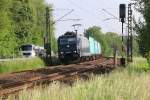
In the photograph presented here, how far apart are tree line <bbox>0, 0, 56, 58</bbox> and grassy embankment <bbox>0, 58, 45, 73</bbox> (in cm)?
2381

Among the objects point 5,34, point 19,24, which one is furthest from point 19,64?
point 19,24

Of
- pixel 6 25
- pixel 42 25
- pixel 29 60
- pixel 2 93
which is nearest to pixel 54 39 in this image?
pixel 42 25

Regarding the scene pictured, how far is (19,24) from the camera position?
94875 millimetres

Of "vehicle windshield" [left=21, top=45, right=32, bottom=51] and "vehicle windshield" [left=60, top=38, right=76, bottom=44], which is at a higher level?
"vehicle windshield" [left=60, top=38, right=76, bottom=44]

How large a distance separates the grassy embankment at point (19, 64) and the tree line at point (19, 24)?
2381 centimetres

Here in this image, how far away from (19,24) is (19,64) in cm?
5039

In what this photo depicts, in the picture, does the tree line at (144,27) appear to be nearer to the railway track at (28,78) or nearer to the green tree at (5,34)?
the railway track at (28,78)

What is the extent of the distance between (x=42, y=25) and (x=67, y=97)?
95.7m

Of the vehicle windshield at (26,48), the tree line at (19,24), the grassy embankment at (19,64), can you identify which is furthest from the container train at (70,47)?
the vehicle windshield at (26,48)

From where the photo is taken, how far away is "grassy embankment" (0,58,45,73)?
135 ft

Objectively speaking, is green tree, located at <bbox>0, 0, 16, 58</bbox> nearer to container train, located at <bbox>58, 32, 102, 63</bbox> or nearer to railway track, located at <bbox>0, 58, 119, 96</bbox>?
container train, located at <bbox>58, 32, 102, 63</bbox>

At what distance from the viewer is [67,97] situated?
44.2ft

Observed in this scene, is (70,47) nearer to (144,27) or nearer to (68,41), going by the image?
(68,41)

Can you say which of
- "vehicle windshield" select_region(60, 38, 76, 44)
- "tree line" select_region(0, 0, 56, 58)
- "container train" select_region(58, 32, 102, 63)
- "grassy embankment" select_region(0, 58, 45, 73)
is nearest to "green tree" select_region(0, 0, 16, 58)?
"tree line" select_region(0, 0, 56, 58)
